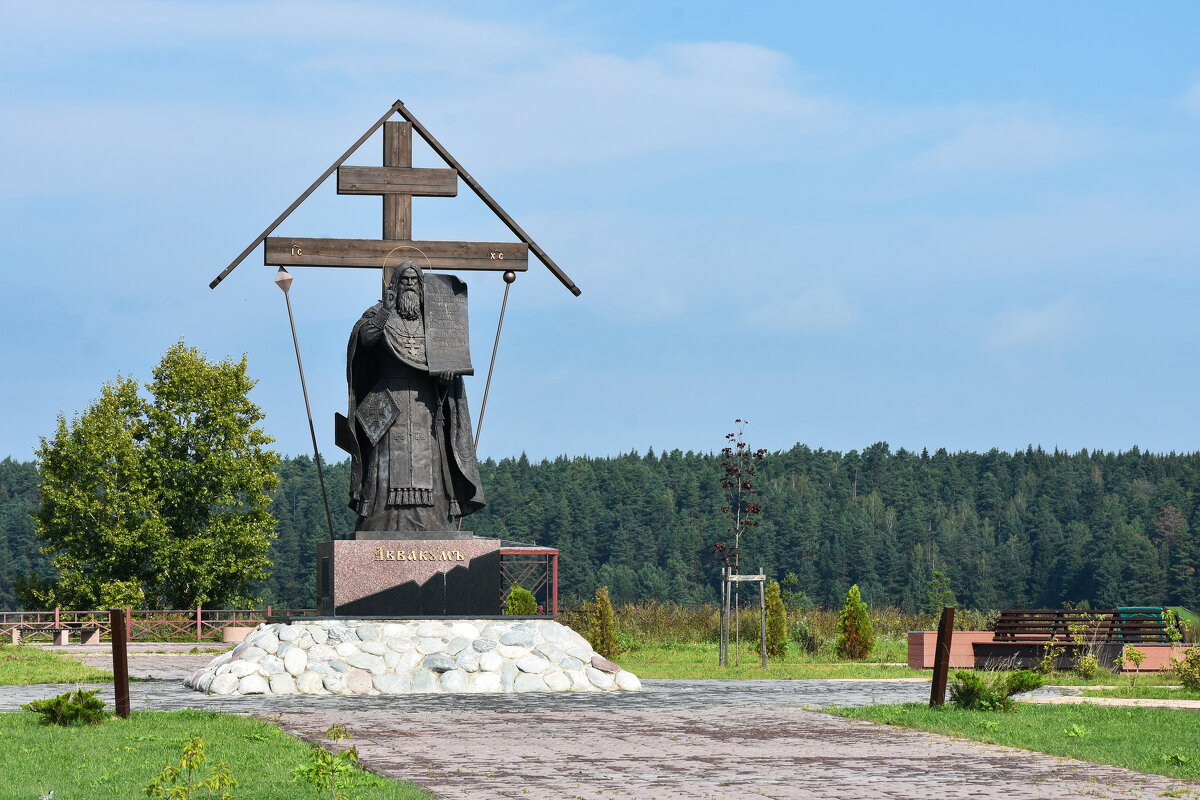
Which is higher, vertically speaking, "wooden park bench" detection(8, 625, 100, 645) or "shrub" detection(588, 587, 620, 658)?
"shrub" detection(588, 587, 620, 658)

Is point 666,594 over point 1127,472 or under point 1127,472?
under

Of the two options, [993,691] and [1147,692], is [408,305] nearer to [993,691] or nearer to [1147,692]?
[993,691]

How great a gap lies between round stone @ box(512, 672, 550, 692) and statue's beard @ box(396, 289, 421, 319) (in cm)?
430

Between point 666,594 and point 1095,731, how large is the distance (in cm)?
7207

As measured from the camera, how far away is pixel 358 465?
1628 cm

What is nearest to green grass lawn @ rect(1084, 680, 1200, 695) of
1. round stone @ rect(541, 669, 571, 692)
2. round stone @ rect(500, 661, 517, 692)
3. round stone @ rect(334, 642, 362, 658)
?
round stone @ rect(541, 669, 571, 692)

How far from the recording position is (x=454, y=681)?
14.2 metres

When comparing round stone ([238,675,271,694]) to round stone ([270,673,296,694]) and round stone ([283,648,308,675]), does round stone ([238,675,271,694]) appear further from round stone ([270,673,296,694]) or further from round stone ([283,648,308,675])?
round stone ([283,648,308,675])

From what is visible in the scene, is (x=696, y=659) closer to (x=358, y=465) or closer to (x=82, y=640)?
(x=358, y=465)

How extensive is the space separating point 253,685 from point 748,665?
8.76 meters

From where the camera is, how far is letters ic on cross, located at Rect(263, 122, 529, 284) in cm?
1709

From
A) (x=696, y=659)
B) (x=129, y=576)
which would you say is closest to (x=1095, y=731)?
(x=696, y=659)

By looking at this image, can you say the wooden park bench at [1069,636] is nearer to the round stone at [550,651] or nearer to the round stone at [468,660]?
the round stone at [550,651]

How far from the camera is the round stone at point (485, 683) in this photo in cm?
1420
